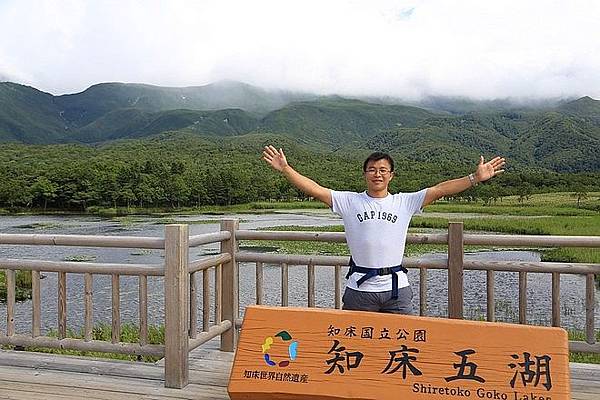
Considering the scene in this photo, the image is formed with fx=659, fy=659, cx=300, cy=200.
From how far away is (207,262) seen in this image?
17.0 feet

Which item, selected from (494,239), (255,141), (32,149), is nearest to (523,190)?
(494,239)

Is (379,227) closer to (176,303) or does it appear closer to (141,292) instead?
(176,303)

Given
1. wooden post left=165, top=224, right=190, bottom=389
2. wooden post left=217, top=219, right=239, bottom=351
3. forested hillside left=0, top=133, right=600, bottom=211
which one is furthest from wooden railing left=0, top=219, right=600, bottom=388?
forested hillside left=0, top=133, right=600, bottom=211

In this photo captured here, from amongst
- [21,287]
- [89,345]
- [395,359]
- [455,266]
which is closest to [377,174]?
[395,359]

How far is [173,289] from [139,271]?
32 centimetres

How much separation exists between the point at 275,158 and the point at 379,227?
823 mm

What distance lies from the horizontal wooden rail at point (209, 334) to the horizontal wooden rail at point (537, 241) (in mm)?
2092

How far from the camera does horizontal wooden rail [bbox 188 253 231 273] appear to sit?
16.1 ft

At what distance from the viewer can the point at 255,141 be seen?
14000cm

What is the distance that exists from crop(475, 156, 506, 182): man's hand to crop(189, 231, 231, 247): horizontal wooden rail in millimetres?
2120

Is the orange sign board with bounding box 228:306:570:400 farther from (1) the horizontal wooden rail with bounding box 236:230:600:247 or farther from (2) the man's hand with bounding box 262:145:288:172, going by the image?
(1) the horizontal wooden rail with bounding box 236:230:600:247

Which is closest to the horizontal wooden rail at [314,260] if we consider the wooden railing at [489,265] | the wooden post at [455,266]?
the wooden railing at [489,265]

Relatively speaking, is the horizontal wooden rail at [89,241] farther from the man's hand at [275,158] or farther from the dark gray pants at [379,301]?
the dark gray pants at [379,301]

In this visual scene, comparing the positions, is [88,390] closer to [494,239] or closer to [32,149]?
[494,239]
